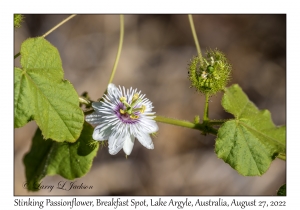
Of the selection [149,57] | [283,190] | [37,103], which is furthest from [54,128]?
[149,57]

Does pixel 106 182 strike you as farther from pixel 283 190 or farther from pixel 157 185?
pixel 283 190

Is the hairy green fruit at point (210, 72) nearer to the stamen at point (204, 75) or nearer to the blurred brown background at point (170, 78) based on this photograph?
the stamen at point (204, 75)

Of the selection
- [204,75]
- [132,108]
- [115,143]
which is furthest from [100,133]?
[204,75]

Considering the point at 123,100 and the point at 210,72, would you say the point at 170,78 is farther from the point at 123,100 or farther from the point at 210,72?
the point at 123,100

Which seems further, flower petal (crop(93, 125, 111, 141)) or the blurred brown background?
the blurred brown background

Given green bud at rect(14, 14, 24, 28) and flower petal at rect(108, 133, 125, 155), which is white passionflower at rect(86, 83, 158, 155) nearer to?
flower petal at rect(108, 133, 125, 155)

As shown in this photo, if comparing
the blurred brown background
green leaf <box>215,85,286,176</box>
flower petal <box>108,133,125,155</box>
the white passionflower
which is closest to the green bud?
the white passionflower
